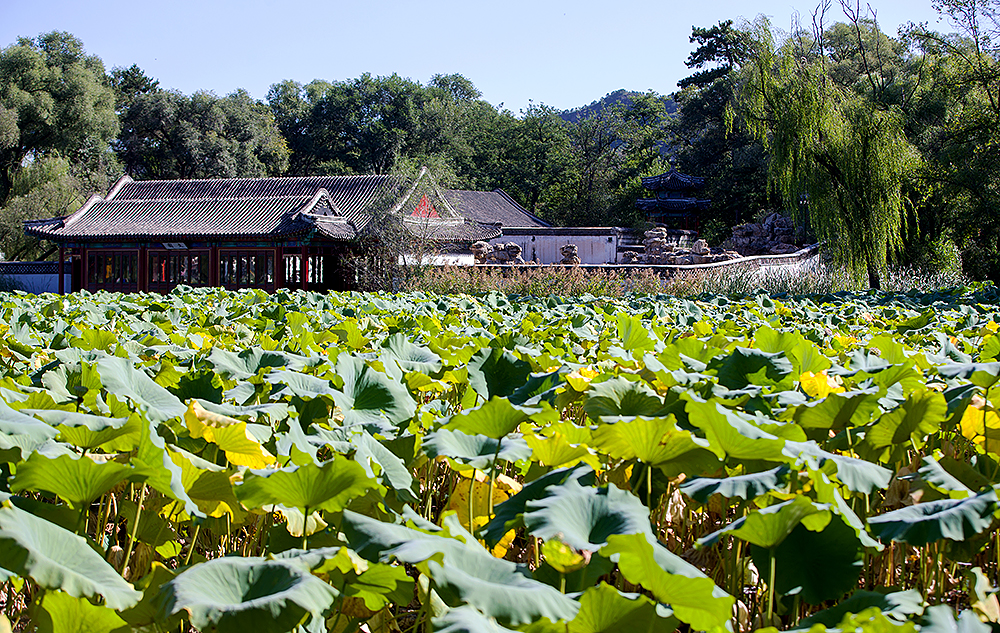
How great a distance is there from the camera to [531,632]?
0.78 m

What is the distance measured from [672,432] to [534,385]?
57 centimetres

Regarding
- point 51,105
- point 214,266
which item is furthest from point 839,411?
point 51,105

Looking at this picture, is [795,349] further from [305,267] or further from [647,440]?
[305,267]

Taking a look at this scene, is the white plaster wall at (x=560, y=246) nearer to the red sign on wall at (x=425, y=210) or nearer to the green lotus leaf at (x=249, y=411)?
the red sign on wall at (x=425, y=210)

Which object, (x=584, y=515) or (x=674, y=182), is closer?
(x=584, y=515)

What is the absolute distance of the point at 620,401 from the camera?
5.11 feet

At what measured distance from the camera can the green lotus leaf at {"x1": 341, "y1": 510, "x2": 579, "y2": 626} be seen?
29.5 inches

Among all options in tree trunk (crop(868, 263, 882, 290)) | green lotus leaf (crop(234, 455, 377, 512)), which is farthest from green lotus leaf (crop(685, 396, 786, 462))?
tree trunk (crop(868, 263, 882, 290))

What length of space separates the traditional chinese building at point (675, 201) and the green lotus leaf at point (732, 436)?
31.5m

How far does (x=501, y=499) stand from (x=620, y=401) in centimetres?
32

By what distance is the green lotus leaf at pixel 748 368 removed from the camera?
1.94 meters

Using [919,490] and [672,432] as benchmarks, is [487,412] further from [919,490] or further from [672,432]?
[919,490]

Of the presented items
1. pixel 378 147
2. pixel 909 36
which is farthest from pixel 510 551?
pixel 378 147

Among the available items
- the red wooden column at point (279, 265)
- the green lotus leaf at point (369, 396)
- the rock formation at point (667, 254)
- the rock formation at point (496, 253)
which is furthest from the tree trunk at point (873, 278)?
the green lotus leaf at point (369, 396)
